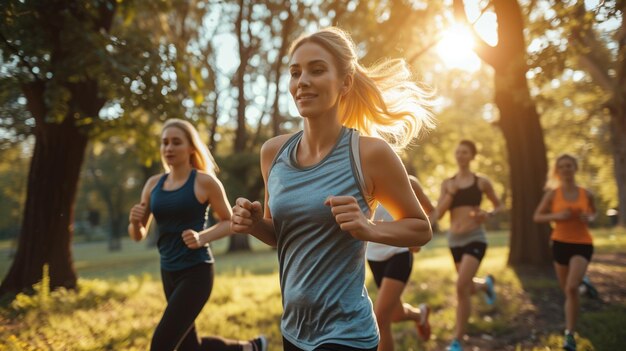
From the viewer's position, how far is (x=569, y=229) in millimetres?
6258

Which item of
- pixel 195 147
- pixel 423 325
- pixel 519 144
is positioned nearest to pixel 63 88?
pixel 195 147

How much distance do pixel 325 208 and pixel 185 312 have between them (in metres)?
2.19

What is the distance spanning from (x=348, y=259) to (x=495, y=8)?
946 cm

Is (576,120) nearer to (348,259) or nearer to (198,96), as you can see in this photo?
(198,96)

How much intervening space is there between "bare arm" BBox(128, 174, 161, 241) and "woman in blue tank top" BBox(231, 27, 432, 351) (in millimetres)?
2314

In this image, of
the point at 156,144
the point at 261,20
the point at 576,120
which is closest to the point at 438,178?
the point at 576,120

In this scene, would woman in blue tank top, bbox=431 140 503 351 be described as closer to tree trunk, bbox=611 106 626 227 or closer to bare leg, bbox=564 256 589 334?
bare leg, bbox=564 256 589 334

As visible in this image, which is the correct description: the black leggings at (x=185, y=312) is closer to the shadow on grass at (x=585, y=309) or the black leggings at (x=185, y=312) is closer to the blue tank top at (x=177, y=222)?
the blue tank top at (x=177, y=222)

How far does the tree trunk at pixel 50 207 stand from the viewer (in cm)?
823

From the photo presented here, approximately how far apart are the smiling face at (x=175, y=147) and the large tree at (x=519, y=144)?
7.32m

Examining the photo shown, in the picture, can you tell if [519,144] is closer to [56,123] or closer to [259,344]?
[259,344]

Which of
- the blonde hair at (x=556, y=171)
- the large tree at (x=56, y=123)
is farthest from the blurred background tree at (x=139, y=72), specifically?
the blonde hair at (x=556, y=171)

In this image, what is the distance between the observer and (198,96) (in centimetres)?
800

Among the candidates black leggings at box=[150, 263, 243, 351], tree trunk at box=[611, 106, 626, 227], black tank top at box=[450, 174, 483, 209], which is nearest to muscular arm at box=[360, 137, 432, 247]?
black leggings at box=[150, 263, 243, 351]
